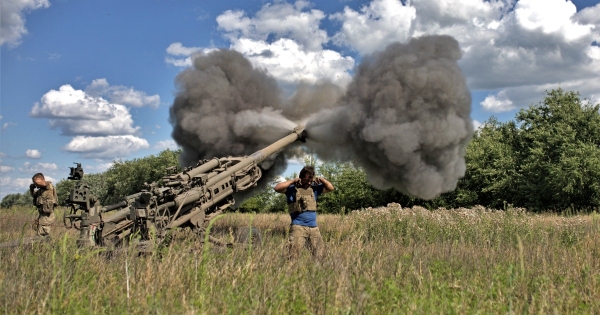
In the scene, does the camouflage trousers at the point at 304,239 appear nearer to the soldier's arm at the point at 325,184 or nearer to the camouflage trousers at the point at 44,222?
the soldier's arm at the point at 325,184

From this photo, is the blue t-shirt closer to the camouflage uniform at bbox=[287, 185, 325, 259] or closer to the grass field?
the camouflage uniform at bbox=[287, 185, 325, 259]

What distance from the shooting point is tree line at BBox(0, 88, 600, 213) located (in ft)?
110

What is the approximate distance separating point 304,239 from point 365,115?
507 cm

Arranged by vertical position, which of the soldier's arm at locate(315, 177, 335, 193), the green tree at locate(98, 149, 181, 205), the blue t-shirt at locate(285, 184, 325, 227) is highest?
the green tree at locate(98, 149, 181, 205)

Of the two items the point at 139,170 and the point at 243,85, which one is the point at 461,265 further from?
the point at 139,170

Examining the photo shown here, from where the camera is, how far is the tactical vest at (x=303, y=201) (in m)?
8.52

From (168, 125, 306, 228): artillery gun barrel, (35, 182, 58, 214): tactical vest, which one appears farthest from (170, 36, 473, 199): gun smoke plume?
(35, 182, 58, 214): tactical vest

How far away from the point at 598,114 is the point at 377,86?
3458 cm

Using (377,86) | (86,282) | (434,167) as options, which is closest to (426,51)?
(377,86)

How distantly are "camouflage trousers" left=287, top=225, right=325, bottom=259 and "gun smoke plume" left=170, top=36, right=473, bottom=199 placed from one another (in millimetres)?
4549

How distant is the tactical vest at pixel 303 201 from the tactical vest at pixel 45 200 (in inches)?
266

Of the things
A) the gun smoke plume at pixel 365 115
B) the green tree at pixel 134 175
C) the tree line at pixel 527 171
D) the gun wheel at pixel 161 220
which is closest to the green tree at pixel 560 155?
the tree line at pixel 527 171

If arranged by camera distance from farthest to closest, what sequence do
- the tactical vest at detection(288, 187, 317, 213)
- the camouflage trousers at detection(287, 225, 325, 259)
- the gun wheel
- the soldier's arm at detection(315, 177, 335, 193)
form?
the gun wheel
the soldier's arm at detection(315, 177, 335, 193)
the tactical vest at detection(288, 187, 317, 213)
the camouflage trousers at detection(287, 225, 325, 259)

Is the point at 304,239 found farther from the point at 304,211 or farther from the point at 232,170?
the point at 232,170
